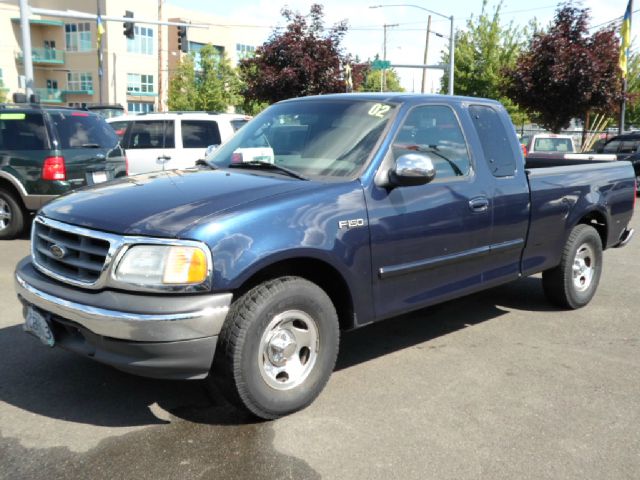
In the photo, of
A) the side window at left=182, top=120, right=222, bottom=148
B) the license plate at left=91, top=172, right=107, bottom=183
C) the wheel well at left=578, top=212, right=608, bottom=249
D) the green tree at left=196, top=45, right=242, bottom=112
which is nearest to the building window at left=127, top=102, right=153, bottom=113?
the green tree at left=196, top=45, right=242, bottom=112

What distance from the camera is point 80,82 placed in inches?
2298

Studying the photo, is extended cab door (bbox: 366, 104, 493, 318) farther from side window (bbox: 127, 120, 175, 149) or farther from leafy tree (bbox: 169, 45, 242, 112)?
leafy tree (bbox: 169, 45, 242, 112)

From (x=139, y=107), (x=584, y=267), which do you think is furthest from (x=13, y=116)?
(x=139, y=107)

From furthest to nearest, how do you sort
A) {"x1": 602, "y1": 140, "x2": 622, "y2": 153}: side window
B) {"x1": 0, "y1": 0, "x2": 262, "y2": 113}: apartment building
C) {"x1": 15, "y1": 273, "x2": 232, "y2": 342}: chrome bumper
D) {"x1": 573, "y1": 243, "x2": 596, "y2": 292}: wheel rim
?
{"x1": 0, "y1": 0, "x2": 262, "y2": 113}: apartment building < {"x1": 602, "y1": 140, "x2": 622, "y2": 153}: side window < {"x1": 573, "y1": 243, "x2": 596, "y2": 292}: wheel rim < {"x1": 15, "y1": 273, "x2": 232, "y2": 342}: chrome bumper

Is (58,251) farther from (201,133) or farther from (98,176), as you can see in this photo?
(201,133)

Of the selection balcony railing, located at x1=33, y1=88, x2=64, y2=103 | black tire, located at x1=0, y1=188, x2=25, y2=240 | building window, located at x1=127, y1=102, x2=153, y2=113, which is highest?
balcony railing, located at x1=33, y1=88, x2=64, y2=103

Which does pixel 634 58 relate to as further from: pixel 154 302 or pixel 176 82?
pixel 154 302

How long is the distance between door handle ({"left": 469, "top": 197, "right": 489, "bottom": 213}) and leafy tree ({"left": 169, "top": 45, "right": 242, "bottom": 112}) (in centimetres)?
4155

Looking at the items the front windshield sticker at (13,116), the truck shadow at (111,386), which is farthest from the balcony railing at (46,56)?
the truck shadow at (111,386)

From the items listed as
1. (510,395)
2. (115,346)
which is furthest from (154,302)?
(510,395)

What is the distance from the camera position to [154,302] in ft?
10.5

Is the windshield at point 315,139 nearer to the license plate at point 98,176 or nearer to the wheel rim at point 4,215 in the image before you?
the license plate at point 98,176

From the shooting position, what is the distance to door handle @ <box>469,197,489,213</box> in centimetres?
464

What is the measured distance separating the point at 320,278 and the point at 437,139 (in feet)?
4.79
